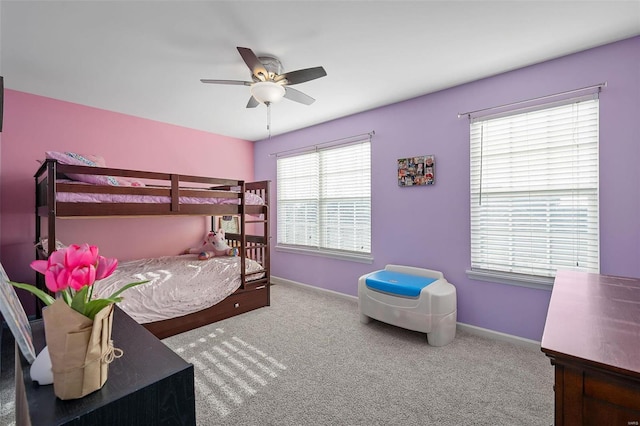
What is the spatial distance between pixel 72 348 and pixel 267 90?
2037 mm

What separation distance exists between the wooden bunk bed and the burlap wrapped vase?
6.68 feet

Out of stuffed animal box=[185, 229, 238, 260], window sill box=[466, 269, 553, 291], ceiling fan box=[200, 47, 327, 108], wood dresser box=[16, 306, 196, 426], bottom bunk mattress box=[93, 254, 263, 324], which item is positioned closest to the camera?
wood dresser box=[16, 306, 196, 426]

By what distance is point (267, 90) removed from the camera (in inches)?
88.9

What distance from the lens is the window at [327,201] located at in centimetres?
375

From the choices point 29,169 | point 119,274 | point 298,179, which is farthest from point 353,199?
point 29,169

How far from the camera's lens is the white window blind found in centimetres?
229

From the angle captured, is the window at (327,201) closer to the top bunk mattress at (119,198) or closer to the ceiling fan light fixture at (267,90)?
the top bunk mattress at (119,198)

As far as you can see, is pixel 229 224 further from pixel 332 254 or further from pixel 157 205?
pixel 157 205

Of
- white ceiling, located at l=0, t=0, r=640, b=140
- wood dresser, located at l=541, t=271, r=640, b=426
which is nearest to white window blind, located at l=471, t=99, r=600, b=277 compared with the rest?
white ceiling, located at l=0, t=0, r=640, b=140

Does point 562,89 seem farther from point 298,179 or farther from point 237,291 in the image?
point 237,291

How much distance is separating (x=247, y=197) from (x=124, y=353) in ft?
8.65

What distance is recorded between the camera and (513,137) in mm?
2609

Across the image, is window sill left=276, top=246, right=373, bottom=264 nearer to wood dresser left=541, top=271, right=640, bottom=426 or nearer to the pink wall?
the pink wall

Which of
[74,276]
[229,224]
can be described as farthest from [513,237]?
[229,224]
